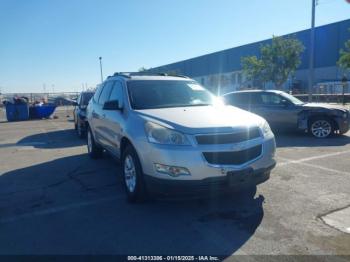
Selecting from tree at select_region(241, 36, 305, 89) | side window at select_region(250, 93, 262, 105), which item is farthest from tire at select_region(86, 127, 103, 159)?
tree at select_region(241, 36, 305, 89)

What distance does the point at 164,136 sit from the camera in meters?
3.92

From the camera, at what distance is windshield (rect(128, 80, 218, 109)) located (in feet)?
16.7

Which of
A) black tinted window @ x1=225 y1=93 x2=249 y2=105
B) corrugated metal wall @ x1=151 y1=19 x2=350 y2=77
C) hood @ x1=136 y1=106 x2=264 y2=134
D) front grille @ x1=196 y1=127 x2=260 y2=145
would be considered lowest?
front grille @ x1=196 y1=127 x2=260 y2=145

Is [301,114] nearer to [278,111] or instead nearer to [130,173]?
[278,111]

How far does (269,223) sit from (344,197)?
1504 mm

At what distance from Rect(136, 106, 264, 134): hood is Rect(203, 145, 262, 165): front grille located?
291 millimetres

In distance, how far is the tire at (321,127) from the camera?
9.67 metres

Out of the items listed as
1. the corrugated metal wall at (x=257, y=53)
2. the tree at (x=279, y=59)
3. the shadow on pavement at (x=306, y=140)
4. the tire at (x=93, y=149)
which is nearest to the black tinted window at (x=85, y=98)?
the tire at (x=93, y=149)

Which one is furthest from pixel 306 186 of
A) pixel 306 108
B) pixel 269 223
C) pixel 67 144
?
pixel 67 144

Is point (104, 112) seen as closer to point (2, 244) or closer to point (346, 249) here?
point (2, 244)

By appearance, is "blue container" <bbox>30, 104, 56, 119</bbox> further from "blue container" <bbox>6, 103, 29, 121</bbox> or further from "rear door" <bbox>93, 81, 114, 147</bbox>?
"rear door" <bbox>93, 81, 114, 147</bbox>

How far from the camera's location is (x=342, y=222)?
12.2 feet

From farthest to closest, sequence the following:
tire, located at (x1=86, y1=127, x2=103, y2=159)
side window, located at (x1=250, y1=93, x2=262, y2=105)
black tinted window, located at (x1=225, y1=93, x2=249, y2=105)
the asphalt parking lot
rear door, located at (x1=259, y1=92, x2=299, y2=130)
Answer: black tinted window, located at (x1=225, y1=93, x2=249, y2=105) → side window, located at (x1=250, y1=93, x2=262, y2=105) → rear door, located at (x1=259, y1=92, x2=299, y2=130) → tire, located at (x1=86, y1=127, x2=103, y2=159) → the asphalt parking lot

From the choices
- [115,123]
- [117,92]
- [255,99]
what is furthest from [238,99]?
[115,123]
